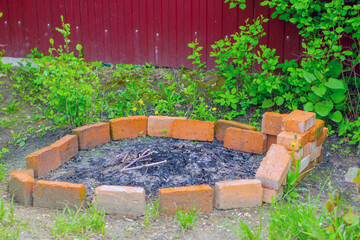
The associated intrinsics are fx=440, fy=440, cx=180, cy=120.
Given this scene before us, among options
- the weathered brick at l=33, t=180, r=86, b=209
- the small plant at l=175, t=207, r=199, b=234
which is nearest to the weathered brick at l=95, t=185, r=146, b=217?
the weathered brick at l=33, t=180, r=86, b=209

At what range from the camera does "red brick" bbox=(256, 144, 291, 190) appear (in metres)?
3.59

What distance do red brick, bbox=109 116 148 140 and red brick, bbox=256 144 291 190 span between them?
5.41 ft

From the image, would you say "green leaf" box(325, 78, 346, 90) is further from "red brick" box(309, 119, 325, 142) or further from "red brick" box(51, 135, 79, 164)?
"red brick" box(51, 135, 79, 164)

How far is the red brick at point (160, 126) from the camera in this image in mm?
4898

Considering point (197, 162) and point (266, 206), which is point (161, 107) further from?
point (266, 206)

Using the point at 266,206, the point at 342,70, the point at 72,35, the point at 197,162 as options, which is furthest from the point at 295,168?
the point at 72,35

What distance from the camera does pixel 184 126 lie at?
4809 millimetres

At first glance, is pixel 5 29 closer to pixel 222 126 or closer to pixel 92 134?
pixel 92 134

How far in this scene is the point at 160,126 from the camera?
4.93m

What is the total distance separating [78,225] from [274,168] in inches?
65.1

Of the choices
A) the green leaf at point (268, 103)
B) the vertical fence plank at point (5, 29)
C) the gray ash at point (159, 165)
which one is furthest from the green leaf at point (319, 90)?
the vertical fence plank at point (5, 29)

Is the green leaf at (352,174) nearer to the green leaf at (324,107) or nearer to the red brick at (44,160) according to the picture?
the green leaf at (324,107)

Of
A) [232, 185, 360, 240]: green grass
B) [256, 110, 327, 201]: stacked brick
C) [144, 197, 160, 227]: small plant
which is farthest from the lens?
[256, 110, 327, 201]: stacked brick

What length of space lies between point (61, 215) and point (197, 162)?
4.73ft
